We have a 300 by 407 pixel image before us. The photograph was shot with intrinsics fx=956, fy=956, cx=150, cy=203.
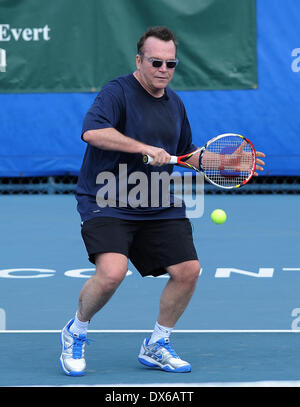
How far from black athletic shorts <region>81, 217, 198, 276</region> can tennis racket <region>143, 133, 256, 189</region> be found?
31 cm

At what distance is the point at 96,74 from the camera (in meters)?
12.0

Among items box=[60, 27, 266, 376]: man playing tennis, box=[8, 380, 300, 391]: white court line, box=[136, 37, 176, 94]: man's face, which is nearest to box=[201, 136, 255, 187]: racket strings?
box=[60, 27, 266, 376]: man playing tennis

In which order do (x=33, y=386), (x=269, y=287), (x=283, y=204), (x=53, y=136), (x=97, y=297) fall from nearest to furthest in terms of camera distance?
(x=33, y=386)
(x=97, y=297)
(x=269, y=287)
(x=283, y=204)
(x=53, y=136)

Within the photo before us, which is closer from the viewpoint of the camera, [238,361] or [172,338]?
[238,361]

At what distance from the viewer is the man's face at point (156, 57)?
425cm

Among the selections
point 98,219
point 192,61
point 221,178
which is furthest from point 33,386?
point 192,61

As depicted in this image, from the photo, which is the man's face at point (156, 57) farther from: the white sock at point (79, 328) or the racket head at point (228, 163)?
the white sock at point (79, 328)

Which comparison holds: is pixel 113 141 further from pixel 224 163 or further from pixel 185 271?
pixel 224 163

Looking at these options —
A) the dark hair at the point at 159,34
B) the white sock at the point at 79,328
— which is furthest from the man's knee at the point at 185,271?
the dark hair at the point at 159,34

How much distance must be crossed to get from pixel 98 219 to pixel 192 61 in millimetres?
7884

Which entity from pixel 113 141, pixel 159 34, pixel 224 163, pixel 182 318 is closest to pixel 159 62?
pixel 159 34

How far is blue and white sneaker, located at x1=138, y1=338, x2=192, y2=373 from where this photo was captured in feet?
13.9

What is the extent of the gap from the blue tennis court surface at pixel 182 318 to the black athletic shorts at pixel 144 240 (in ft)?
1.59

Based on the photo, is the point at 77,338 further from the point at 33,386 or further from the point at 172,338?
the point at 172,338
